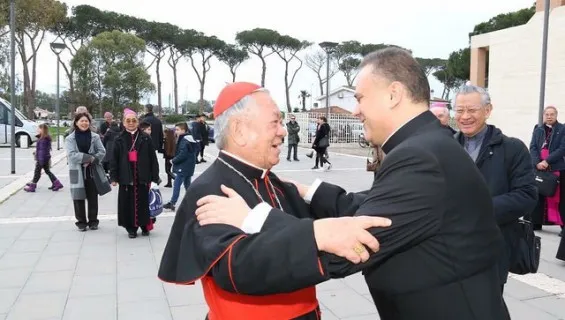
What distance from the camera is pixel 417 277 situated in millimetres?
1313

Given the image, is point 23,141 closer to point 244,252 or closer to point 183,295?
point 183,295

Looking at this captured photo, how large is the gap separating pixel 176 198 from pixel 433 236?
7563mm

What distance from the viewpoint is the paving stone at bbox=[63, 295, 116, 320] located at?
3.87m

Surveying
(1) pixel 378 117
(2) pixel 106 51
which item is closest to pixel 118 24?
(2) pixel 106 51

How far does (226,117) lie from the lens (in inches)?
70.6

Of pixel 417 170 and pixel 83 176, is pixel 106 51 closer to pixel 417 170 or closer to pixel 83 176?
pixel 83 176

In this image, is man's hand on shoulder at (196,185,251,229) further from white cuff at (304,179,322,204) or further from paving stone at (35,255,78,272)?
paving stone at (35,255,78,272)

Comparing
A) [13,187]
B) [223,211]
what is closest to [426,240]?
[223,211]

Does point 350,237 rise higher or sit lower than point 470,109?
lower

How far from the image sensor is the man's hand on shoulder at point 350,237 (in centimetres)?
116

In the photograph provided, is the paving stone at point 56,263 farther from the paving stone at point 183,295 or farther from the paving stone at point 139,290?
the paving stone at point 183,295

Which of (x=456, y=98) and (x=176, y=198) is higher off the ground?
(x=456, y=98)

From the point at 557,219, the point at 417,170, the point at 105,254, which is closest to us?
the point at 417,170

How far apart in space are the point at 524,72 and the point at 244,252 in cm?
2266
